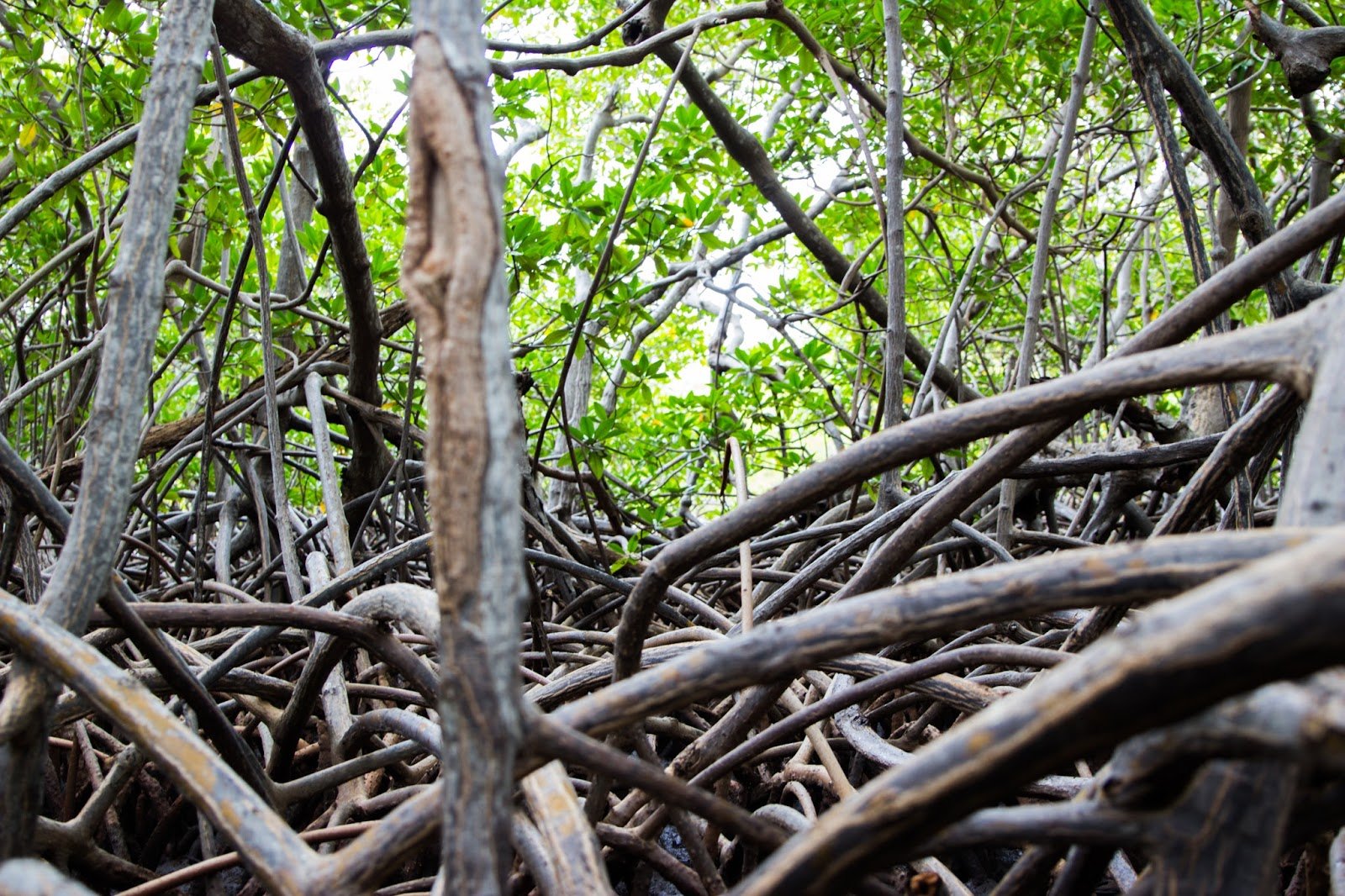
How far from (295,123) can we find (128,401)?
1030 millimetres

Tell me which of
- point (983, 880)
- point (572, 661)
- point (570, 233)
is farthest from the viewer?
point (570, 233)

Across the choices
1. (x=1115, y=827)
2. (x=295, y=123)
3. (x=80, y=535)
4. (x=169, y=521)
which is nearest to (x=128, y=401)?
(x=80, y=535)

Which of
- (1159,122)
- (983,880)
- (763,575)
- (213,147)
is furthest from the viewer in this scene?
(213,147)

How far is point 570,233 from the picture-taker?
6.12ft

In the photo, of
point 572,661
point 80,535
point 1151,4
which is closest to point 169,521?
point 572,661

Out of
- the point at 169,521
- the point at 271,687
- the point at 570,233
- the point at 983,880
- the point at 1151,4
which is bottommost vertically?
the point at 983,880

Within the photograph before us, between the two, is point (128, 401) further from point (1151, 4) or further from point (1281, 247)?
point (1151, 4)

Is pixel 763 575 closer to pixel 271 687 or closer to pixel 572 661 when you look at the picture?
pixel 572 661

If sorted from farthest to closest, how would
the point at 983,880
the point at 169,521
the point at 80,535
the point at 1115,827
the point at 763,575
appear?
1. the point at 169,521
2. the point at 763,575
3. the point at 983,880
4. the point at 80,535
5. the point at 1115,827

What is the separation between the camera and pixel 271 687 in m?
1.21

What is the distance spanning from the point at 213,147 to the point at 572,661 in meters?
2.49

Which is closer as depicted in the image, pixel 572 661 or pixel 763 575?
pixel 572 661

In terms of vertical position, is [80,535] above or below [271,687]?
above

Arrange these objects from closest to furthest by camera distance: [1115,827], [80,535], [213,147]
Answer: [1115,827], [80,535], [213,147]
